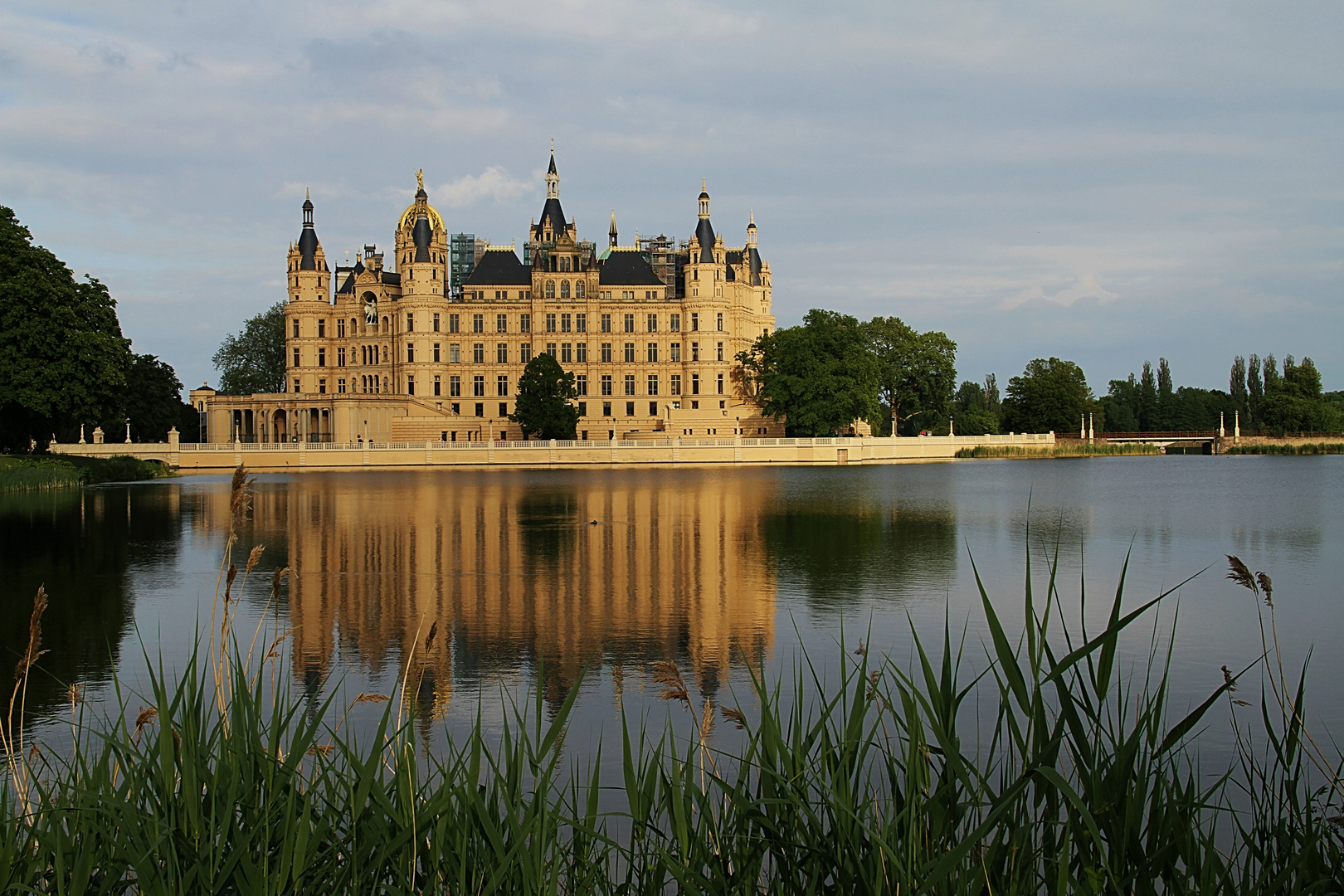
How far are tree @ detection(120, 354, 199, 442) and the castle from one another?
19.7ft

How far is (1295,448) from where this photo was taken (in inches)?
3391

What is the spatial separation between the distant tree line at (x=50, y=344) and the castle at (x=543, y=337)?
1709 inches

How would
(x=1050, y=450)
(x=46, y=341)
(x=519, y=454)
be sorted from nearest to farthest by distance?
1. (x=46, y=341)
2. (x=519, y=454)
3. (x=1050, y=450)

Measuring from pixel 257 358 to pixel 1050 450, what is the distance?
230ft

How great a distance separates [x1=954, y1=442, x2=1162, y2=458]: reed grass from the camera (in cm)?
8000

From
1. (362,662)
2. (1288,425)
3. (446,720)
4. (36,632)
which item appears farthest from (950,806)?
(1288,425)

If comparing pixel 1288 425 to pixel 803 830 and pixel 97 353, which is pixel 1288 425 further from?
pixel 803 830

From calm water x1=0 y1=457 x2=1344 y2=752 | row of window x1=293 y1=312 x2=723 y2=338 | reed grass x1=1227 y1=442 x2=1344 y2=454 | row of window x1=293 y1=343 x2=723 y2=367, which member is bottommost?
calm water x1=0 y1=457 x2=1344 y2=752

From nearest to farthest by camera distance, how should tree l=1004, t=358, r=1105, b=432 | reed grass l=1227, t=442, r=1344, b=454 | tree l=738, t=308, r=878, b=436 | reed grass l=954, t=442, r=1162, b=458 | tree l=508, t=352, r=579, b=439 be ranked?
tree l=738, t=308, r=878, b=436 → tree l=508, t=352, r=579, b=439 → reed grass l=954, t=442, r=1162, b=458 → reed grass l=1227, t=442, r=1344, b=454 → tree l=1004, t=358, r=1105, b=432

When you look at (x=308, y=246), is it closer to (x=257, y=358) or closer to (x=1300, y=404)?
(x=257, y=358)

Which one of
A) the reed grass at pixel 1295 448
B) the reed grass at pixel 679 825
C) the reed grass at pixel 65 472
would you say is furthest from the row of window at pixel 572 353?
the reed grass at pixel 679 825

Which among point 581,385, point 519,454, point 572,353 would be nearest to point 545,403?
point 519,454

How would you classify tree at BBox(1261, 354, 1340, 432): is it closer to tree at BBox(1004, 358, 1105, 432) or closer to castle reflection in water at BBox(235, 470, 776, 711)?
tree at BBox(1004, 358, 1105, 432)

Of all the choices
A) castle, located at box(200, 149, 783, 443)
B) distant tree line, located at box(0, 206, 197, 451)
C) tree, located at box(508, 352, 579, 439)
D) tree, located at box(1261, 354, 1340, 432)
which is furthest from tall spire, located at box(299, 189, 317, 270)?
tree, located at box(1261, 354, 1340, 432)
